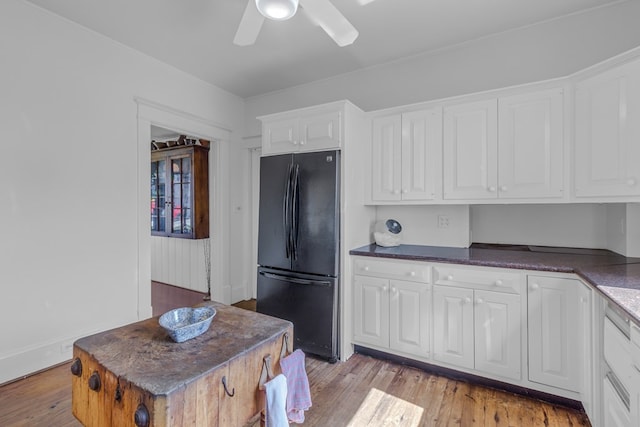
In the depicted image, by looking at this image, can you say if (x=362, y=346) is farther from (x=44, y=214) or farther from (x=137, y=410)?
(x=44, y=214)

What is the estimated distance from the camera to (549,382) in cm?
192

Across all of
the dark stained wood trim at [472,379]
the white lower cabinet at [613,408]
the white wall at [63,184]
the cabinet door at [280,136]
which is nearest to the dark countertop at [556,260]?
the white lower cabinet at [613,408]

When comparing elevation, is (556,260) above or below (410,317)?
above

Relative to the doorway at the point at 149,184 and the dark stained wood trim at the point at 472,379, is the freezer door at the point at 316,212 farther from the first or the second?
the doorway at the point at 149,184

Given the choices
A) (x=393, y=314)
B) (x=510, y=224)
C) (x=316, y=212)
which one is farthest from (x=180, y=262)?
(x=510, y=224)

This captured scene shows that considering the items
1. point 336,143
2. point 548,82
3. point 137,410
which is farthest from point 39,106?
point 548,82

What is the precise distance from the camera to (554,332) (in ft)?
6.24

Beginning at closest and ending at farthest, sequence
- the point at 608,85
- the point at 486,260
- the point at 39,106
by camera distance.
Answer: the point at 608,85 < the point at 486,260 < the point at 39,106

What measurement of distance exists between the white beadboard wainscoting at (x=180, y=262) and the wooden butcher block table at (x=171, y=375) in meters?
3.29

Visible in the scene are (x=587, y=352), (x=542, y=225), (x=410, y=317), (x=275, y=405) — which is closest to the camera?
(x=275, y=405)

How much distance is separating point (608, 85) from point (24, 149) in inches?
158

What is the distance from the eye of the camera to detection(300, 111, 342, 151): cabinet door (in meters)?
2.55

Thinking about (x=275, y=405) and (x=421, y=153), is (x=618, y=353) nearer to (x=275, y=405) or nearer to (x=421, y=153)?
(x=275, y=405)

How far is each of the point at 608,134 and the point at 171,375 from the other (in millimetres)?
2686
